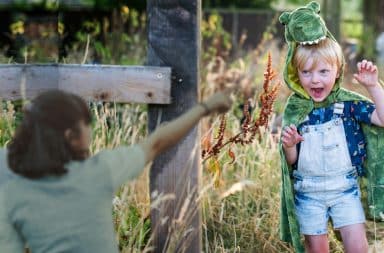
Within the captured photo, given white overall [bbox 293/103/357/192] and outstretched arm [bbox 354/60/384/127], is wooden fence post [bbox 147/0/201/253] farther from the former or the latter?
outstretched arm [bbox 354/60/384/127]

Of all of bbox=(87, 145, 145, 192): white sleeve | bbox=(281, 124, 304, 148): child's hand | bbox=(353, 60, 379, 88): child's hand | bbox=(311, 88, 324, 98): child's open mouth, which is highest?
bbox=(353, 60, 379, 88): child's hand

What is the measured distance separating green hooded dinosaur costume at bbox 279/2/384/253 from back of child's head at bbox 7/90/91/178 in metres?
1.46

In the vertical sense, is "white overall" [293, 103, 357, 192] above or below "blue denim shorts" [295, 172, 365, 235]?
above

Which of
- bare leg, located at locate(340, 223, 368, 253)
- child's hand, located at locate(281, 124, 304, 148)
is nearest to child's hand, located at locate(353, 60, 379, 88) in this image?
child's hand, located at locate(281, 124, 304, 148)

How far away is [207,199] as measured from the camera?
5020 millimetres

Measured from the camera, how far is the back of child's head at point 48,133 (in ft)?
9.02

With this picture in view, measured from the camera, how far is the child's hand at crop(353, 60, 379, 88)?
385 centimetres

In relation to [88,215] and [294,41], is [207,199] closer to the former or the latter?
[294,41]

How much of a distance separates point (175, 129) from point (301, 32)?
1.23 m

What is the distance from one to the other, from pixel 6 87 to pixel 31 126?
4.36 feet

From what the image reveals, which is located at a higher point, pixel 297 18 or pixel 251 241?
pixel 297 18

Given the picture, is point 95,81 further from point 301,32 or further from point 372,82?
point 372,82

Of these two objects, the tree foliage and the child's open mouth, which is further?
the tree foliage

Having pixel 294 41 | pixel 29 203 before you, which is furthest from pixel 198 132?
pixel 29 203
